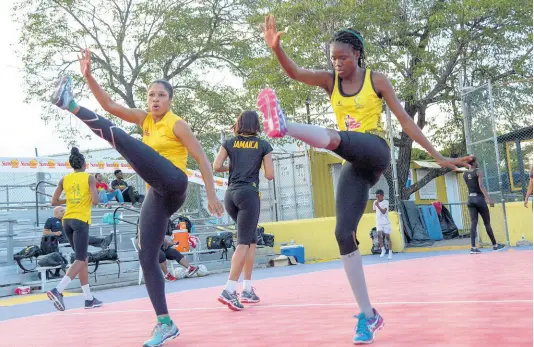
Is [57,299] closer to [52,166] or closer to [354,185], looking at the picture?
[354,185]

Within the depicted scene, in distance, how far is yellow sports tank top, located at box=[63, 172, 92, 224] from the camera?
8.17m

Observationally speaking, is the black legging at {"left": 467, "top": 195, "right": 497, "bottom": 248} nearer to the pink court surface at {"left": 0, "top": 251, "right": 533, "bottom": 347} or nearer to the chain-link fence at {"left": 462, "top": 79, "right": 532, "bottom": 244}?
the chain-link fence at {"left": 462, "top": 79, "right": 532, "bottom": 244}

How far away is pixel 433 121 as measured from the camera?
23344 mm

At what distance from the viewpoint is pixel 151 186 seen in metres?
4.41

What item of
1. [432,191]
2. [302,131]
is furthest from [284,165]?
[302,131]

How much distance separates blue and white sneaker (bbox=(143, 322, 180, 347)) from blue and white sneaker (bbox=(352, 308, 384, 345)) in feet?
4.08

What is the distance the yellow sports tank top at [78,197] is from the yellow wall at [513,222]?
32.9ft

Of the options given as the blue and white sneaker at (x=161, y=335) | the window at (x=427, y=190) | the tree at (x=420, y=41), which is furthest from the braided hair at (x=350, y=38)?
the window at (x=427, y=190)

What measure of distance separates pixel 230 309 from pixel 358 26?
53.4 ft

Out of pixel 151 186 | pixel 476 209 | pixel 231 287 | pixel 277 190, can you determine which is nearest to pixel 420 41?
pixel 277 190

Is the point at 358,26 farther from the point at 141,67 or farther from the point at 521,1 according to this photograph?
the point at 141,67

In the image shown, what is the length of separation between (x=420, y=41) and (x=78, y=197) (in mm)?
16033

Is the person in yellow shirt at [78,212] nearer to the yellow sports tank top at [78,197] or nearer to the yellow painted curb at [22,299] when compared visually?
the yellow sports tank top at [78,197]

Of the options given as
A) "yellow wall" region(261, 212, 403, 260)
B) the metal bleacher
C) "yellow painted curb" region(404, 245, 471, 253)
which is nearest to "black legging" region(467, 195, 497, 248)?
"yellow painted curb" region(404, 245, 471, 253)
